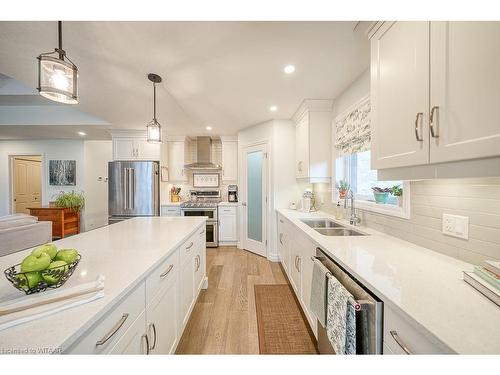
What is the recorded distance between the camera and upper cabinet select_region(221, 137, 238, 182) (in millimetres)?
4352

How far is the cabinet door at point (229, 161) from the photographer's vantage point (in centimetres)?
436

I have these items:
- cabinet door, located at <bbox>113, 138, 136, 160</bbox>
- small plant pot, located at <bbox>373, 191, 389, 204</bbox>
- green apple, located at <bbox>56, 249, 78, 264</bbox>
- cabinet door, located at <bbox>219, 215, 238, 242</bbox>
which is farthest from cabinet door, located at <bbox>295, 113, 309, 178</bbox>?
cabinet door, located at <bbox>113, 138, 136, 160</bbox>

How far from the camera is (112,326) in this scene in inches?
28.3

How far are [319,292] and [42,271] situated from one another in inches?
52.4

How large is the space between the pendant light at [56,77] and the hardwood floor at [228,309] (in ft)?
6.08

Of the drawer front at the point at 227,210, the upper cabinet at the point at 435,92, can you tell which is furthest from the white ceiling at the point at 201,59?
the drawer front at the point at 227,210

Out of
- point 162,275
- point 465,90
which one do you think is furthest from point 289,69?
point 162,275

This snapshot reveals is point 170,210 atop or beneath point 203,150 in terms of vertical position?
beneath

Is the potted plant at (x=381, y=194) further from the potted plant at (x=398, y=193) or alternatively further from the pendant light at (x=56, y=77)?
the pendant light at (x=56, y=77)

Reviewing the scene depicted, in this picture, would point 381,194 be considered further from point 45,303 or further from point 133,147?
point 133,147

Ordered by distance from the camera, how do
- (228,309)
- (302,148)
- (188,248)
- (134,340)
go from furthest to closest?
1. (302,148)
2. (228,309)
3. (188,248)
4. (134,340)

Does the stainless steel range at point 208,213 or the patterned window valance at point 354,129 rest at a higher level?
the patterned window valance at point 354,129

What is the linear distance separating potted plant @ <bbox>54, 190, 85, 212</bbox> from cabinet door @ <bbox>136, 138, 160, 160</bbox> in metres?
2.19
